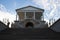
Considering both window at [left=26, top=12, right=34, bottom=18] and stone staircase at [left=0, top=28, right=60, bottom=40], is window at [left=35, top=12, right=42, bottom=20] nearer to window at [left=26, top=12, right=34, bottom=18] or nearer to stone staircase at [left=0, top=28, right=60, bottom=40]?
window at [left=26, top=12, right=34, bottom=18]

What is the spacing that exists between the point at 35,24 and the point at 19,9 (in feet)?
19.9

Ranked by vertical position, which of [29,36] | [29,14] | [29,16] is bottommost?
[29,36]

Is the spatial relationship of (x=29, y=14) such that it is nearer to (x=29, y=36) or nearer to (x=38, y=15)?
(x=38, y=15)

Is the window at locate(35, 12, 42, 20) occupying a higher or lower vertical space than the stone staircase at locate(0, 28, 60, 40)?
higher

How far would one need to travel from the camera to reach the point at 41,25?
33438 mm

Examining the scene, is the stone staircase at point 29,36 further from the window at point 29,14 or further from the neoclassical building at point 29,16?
the window at point 29,14

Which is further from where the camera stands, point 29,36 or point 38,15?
point 38,15

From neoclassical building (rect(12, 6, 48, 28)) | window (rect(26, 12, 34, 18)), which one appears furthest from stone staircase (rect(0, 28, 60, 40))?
window (rect(26, 12, 34, 18))

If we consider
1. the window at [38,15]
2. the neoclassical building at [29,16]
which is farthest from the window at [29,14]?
the window at [38,15]

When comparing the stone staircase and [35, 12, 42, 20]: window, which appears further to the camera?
[35, 12, 42, 20]: window

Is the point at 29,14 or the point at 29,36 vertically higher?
the point at 29,14

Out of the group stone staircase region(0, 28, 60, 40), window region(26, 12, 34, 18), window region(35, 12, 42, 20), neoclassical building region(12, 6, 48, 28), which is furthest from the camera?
window region(35, 12, 42, 20)

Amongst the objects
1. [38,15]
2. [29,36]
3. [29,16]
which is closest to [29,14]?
[29,16]

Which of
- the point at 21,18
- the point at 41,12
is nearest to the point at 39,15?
the point at 41,12
